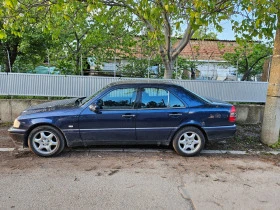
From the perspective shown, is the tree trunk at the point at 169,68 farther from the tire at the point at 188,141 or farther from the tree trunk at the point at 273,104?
the tire at the point at 188,141

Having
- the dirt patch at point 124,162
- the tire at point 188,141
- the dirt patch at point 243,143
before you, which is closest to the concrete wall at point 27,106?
the dirt patch at point 243,143

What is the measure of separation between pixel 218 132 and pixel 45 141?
352 cm

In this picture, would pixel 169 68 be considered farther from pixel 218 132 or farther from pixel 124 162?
pixel 124 162

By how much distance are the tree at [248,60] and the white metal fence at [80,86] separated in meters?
1.73

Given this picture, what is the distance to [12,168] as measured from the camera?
169 inches

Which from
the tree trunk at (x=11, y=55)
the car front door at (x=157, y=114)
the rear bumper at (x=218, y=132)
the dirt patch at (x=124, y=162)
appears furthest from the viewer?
the tree trunk at (x=11, y=55)

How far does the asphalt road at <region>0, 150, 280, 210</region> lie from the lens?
128 inches

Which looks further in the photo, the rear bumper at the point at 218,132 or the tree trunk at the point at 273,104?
the tree trunk at the point at 273,104

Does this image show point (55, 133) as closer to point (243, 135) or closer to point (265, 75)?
point (243, 135)

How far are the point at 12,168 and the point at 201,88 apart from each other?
6.08 m

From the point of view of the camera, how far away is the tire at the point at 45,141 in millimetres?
4738

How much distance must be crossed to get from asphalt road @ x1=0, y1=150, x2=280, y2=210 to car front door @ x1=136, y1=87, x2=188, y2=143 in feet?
1.52

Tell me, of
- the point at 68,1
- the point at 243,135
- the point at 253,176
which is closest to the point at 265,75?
the point at 243,135

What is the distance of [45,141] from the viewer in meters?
4.77
